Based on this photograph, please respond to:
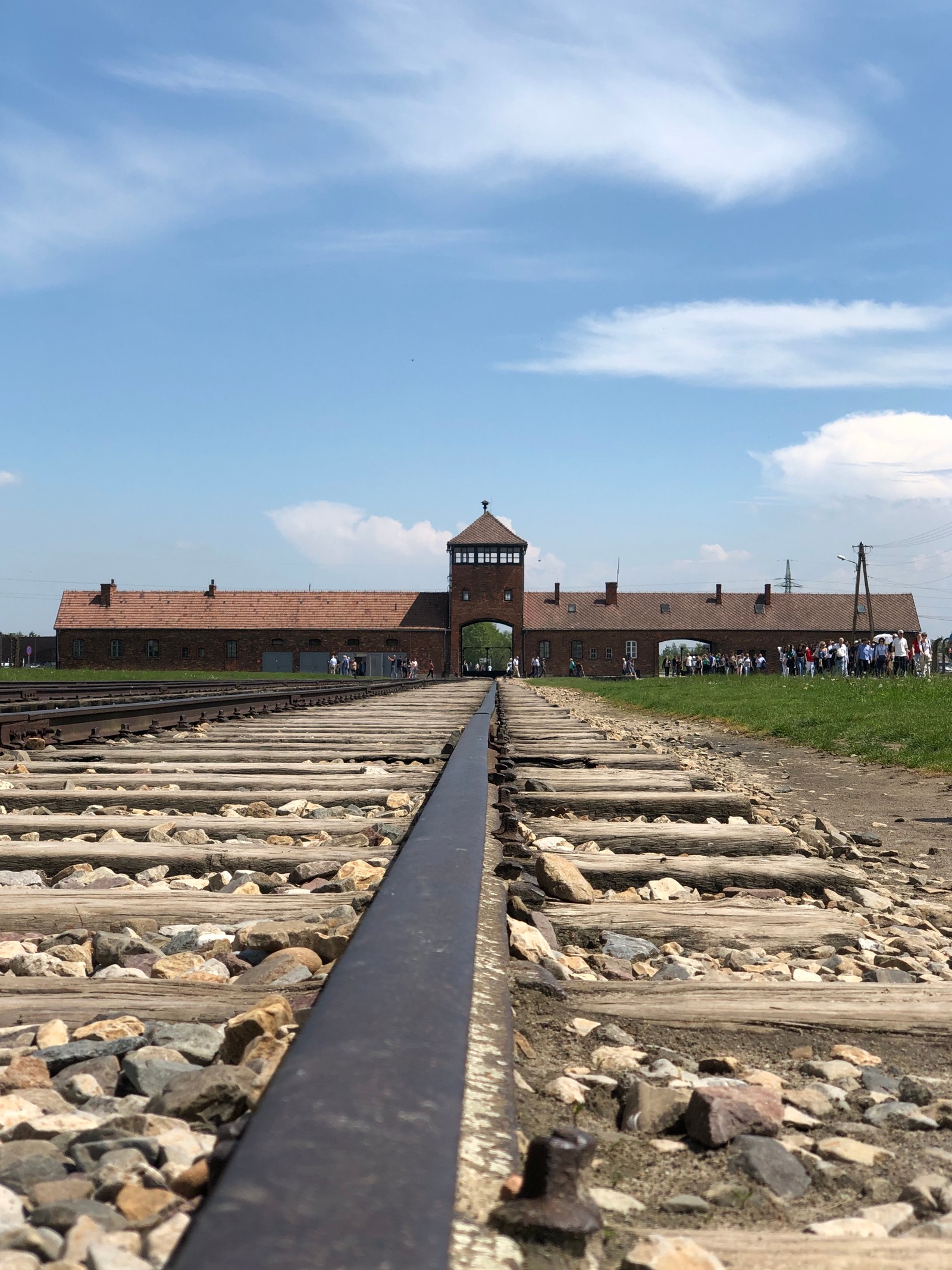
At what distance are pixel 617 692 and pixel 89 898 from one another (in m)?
26.2

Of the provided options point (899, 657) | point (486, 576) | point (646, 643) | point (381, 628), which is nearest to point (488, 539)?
point (486, 576)

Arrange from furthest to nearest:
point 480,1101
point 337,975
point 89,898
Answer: point 89,898
point 337,975
point 480,1101

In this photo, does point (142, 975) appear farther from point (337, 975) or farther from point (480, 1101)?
point (480, 1101)

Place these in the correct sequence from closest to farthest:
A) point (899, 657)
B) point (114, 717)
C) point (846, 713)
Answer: point (114, 717)
point (846, 713)
point (899, 657)

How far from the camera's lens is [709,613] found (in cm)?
7869

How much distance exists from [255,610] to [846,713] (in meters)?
64.2

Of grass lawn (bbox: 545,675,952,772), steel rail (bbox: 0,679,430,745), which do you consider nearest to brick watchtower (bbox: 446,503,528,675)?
grass lawn (bbox: 545,675,952,772)

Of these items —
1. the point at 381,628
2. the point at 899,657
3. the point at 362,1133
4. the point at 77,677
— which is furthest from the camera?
the point at 381,628

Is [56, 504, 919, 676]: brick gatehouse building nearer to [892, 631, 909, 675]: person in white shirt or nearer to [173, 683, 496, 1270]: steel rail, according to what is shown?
[892, 631, 909, 675]: person in white shirt

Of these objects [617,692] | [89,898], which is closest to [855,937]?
[89,898]

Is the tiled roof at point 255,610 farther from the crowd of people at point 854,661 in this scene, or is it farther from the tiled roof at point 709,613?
the crowd of people at point 854,661

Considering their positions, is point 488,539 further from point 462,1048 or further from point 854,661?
point 462,1048

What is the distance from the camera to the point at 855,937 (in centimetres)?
227

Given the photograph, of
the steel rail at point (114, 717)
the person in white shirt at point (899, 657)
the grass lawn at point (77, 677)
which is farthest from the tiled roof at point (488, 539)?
the steel rail at point (114, 717)
